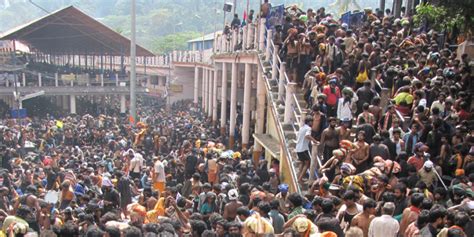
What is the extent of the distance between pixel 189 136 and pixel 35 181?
26.3 ft

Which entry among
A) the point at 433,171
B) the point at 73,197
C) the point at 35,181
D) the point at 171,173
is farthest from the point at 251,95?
the point at 433,171

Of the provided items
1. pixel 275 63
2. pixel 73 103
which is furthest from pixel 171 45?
pixel 275 63

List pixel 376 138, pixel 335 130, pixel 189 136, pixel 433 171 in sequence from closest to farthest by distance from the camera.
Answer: pixel 433 171 < pixel 376 138 < pixel 335 130 < pixel 189 136

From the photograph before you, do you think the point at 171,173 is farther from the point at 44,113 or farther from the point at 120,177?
the point at 44,113

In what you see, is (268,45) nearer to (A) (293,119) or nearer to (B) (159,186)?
(A) (293,119)

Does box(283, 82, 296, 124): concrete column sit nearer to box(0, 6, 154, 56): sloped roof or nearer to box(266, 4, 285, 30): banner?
box(266, 4, 285, 30): banner

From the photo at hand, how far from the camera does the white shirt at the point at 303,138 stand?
906 centimetres

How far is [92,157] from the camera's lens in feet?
52.9

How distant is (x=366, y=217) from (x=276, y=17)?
10.7m

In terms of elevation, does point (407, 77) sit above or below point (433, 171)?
above

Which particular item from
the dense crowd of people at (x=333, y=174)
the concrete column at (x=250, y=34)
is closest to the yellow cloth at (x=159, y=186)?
the dense crowd of people at (x=333, y=174)

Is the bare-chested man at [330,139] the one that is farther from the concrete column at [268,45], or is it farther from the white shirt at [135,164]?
the concrete column at [268,45]

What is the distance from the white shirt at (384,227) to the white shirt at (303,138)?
3.45 metres

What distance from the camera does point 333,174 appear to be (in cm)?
820
